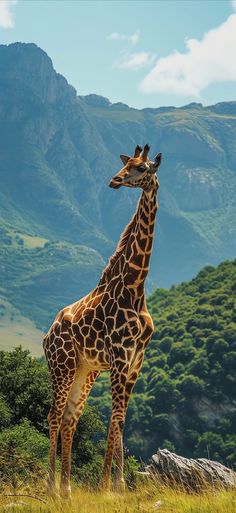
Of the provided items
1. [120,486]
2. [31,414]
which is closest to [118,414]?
[120,486]

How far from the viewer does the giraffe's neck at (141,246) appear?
14.6 m

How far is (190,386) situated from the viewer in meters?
118

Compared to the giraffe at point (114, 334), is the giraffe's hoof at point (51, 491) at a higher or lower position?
lower

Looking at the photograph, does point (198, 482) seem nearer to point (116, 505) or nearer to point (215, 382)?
point (116, 505)

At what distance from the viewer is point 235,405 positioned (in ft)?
377

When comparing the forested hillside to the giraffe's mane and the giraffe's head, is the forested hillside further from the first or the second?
the giraffe's head

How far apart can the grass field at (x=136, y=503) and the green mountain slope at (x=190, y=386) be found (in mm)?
84831

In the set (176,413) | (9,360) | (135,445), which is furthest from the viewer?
(176,413)

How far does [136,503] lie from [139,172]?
5.35 meters

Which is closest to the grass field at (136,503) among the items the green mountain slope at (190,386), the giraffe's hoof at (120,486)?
the giraffe's hoof at (120,486)

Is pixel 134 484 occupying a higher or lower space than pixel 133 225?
lower

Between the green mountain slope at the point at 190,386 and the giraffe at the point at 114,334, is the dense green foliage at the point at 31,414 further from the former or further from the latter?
the green mountain slope at the point at 190,386

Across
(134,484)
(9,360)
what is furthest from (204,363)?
(134,484)

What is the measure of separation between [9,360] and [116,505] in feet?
86.0
